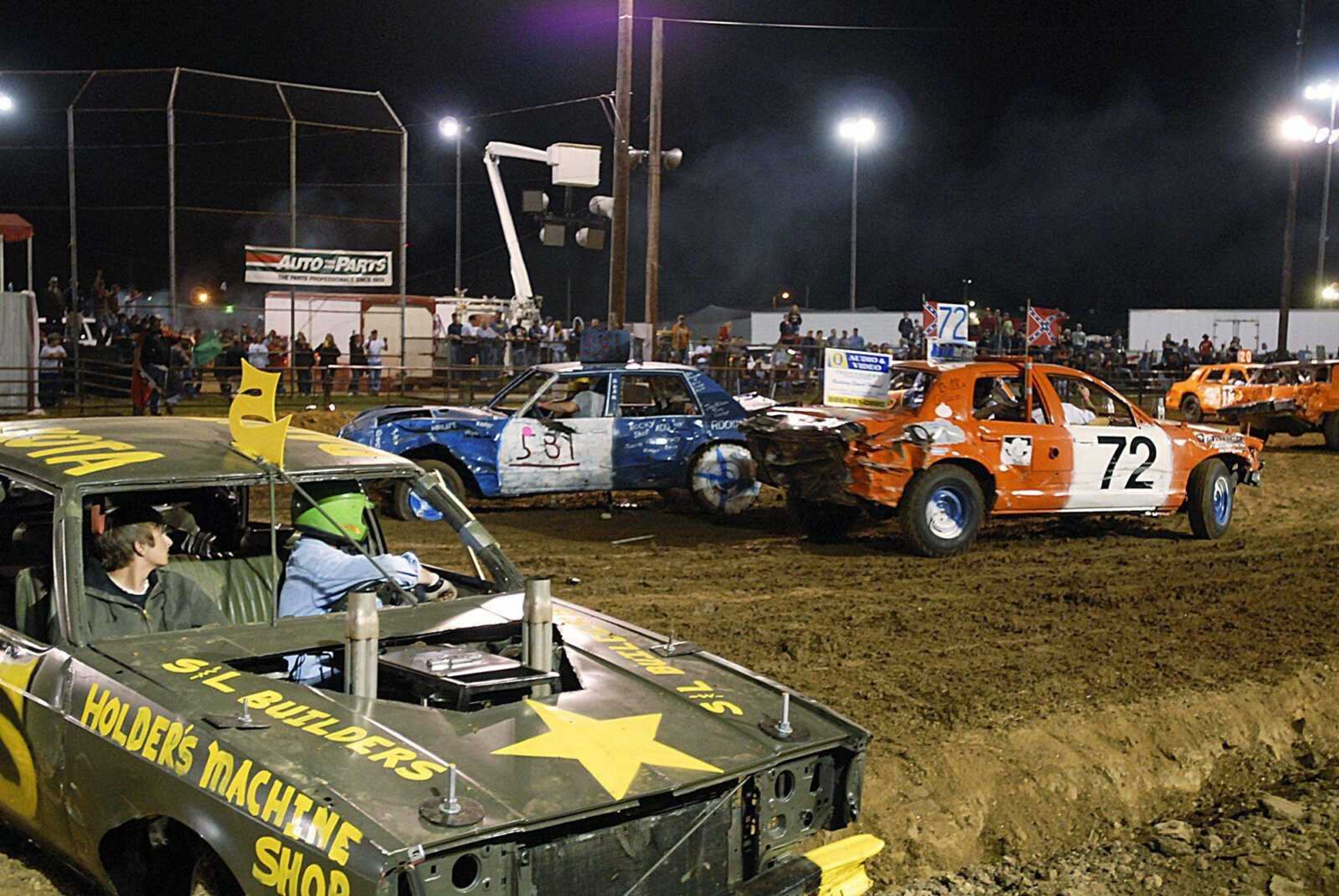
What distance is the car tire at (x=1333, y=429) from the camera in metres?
21.2

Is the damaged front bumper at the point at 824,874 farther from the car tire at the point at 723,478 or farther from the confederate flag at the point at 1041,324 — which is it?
the confederate flag at the point at 1041,324

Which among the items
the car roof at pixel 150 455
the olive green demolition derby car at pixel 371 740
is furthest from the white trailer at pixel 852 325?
the olive green demolition derby car at pixel 371 740

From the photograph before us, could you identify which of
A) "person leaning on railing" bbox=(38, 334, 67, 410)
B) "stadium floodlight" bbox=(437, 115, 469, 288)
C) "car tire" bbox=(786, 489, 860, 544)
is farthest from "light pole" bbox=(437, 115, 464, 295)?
"car tire" bbox=(786, 489, 860, 544)

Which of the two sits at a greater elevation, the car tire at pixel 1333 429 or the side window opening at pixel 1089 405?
the side window opening at pixel 1089 405

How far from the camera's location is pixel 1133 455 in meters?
12.1

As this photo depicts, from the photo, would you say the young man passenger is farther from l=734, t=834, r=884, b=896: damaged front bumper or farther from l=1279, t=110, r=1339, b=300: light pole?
l=1279, t=110, r=1339, b=300: light pole

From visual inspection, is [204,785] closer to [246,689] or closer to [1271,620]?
[246,689]

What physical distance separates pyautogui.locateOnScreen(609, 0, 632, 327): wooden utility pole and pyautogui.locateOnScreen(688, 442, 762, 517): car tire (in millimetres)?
4918

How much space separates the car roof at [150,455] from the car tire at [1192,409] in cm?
2424

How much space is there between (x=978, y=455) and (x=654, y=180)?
9.68m

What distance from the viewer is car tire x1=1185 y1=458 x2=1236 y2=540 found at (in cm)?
1257

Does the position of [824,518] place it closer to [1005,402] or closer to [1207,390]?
[1005,402]

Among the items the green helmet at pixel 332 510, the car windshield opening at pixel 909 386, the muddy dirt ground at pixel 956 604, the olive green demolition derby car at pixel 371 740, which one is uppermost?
the car windshield opening at pixel 909 386

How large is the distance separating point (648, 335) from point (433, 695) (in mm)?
14857
